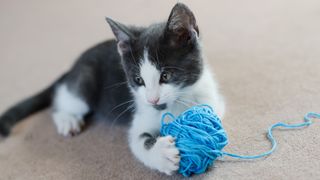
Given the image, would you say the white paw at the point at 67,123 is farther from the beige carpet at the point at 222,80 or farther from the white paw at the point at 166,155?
the white paw at the point at 166,155

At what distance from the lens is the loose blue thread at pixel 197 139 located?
1.48m

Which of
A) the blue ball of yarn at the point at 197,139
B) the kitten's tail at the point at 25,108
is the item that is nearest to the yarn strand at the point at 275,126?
the blue ball of yarn at the point at 197,139

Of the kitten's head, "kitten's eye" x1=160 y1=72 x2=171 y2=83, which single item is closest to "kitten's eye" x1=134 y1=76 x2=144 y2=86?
the kitten's head

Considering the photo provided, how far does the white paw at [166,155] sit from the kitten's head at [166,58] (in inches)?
6.5

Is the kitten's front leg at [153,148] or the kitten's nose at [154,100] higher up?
the kitten's nose at [154,100]

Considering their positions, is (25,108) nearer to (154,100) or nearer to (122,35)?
(122,35)

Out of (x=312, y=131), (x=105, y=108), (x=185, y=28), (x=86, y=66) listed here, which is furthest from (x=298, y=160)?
(x=86, y=66)

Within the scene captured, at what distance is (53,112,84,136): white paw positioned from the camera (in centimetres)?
215

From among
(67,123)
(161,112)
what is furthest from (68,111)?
(161,112)

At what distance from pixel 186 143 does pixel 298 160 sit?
45 centimetres

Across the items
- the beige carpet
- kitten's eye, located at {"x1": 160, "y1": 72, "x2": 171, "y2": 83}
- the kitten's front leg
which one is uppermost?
kitten's eye, located at {"x1": 160, "y1": 72, "x2": 171, "y2": 83}

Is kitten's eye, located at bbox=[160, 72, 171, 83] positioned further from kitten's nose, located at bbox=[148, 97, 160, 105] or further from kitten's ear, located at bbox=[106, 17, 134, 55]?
kitten's ear, located at bbox=[106, 17, 134, 55]

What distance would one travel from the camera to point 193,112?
5.11ft

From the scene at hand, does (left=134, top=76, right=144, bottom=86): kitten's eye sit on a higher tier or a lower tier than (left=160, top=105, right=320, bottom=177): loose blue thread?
higher
